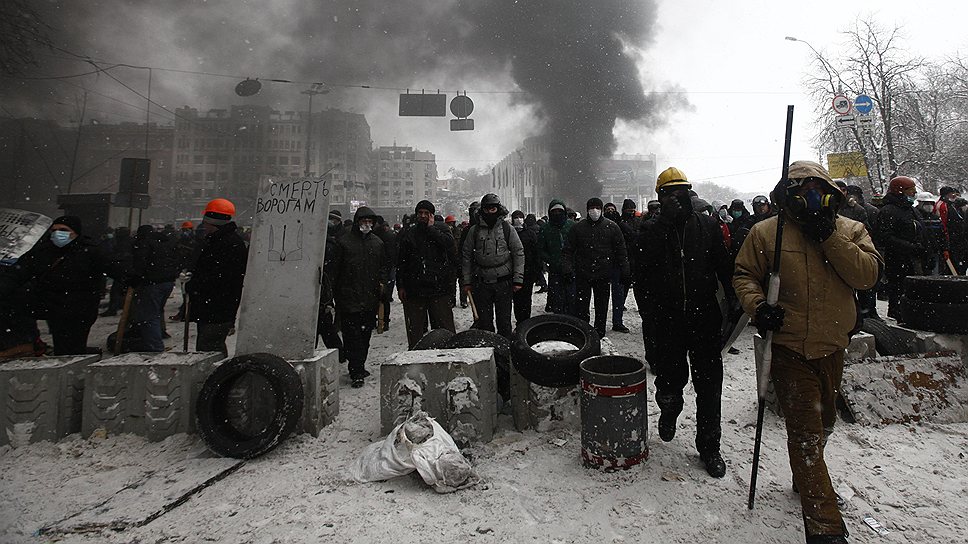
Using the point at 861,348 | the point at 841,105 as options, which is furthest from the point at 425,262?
the point at 841,105

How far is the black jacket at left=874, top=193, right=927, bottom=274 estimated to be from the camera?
550 cm

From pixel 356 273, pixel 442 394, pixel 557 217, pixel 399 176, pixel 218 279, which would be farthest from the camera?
pixel 399 176

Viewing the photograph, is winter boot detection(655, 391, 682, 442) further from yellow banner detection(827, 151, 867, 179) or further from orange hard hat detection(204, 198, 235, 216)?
yellow banner detection(827, 151, 867, 179)

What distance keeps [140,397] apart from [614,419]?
12.6 ft

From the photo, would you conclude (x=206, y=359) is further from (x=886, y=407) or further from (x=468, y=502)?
(x=886, y=407)

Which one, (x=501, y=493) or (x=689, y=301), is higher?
(x=689, y=301)

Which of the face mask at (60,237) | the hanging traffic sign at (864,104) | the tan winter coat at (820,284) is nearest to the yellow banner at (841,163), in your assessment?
the hanging traffic sign at (864,104)

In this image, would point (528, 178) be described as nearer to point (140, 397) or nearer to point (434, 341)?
point (434, 341)

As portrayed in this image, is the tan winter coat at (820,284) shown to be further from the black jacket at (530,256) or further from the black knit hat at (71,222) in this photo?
the black knit hat at (71,222)

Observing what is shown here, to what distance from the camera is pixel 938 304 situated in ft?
12.4

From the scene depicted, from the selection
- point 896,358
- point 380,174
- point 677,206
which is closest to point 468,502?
point 677,206

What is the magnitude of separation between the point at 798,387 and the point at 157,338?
728cm

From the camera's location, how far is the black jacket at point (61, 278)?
13.8ft

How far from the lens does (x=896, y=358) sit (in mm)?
3600
